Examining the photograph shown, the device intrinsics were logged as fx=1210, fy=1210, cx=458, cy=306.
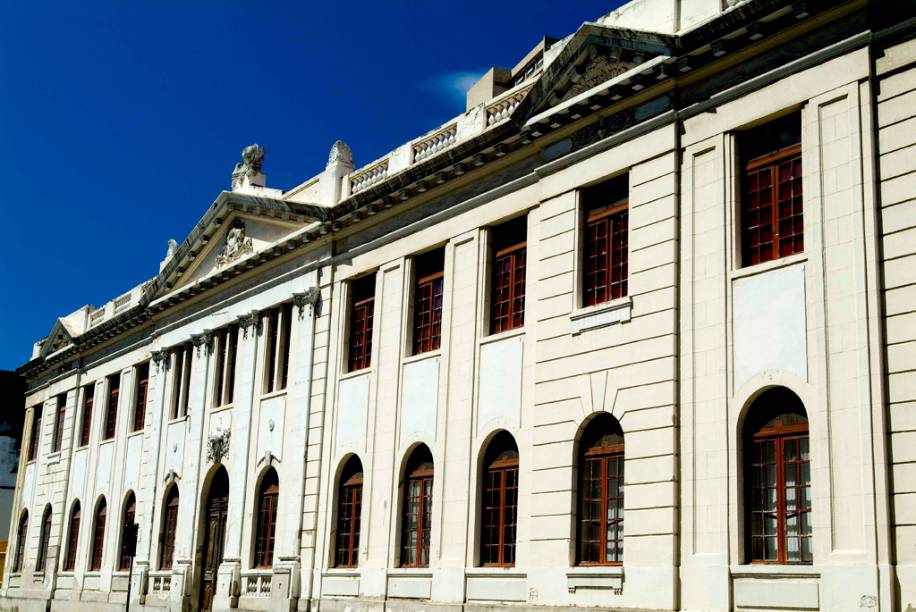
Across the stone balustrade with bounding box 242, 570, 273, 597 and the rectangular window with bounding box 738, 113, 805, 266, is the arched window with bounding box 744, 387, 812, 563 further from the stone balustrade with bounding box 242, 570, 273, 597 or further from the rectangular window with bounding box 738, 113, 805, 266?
the stone balustrade with bounding box 242, 570, 273, 597

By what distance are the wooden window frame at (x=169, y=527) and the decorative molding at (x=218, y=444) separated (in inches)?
83.7

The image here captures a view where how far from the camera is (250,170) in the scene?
32625 mm

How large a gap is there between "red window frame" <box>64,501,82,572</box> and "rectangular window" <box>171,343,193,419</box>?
7.38 m

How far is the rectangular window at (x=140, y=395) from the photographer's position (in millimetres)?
36812

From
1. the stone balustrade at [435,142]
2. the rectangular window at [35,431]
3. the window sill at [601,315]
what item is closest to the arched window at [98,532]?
the rectangular window at [35,431]

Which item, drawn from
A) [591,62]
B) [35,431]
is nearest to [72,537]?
[35,431]

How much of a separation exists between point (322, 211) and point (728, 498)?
1366 centimetres

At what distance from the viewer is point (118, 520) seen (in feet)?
118

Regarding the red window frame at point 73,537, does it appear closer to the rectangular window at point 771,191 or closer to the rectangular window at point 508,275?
the rectangular window at point 508,275

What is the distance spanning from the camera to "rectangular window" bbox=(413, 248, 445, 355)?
969 inches

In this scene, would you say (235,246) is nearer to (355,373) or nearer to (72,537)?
(355,373)

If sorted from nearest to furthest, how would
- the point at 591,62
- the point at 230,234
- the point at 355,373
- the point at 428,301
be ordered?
1. the point at 591,62
2. the point at 428,301
3. the point at 355,373
4. the point at 230,234

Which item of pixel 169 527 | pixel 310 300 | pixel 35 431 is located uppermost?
pixel 310 300

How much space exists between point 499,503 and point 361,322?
6.86 meters
